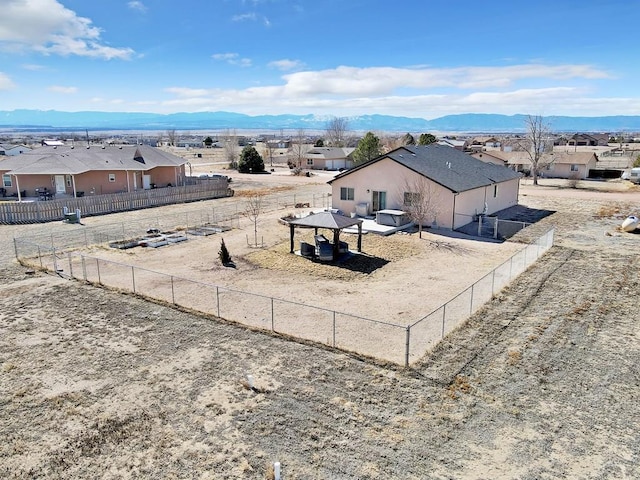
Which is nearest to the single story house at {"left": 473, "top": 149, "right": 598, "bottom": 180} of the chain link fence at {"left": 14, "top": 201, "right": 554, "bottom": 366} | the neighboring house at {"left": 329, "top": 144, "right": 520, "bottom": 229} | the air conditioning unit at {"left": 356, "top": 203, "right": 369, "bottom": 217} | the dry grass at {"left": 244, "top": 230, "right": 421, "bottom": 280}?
the neighboring house at {"left": 329, "top": 144, "right": 520, "bottom": 229}

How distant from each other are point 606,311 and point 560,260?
24.3 ft

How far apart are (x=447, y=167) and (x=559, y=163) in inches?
1695

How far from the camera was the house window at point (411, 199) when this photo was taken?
3147 centimetres

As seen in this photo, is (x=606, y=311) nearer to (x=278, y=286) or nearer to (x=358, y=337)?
(x=358, y=337)

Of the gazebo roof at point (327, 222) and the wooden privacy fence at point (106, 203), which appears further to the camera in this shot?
the wooden privacy fence at point (106, 203)

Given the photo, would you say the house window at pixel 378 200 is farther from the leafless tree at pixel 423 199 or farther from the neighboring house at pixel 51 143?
the neighboring house at pixel 51 143

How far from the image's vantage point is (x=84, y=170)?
41875 millimetres

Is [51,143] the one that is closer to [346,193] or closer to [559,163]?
[346,193]

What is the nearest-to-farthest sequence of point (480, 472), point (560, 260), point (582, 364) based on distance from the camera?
point (480, 472), point (582, 364), point (560, 260)

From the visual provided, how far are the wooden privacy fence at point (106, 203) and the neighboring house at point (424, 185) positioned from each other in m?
16.7

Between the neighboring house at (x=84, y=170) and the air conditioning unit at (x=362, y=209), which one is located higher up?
the neighboring house at (x=84, y=170)

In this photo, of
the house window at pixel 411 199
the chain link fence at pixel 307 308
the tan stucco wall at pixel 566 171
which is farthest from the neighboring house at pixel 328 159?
the chain link fence at pixel 307 308

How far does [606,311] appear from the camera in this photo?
16281 mm

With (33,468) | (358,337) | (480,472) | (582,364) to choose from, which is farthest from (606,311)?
(33,468)
